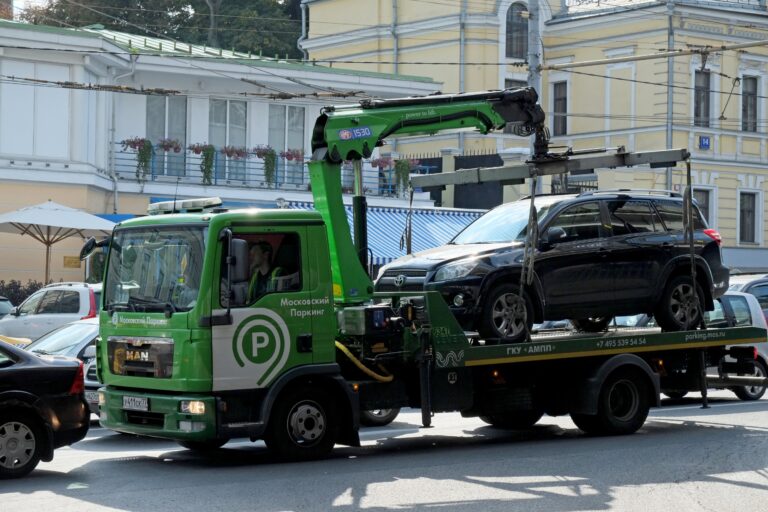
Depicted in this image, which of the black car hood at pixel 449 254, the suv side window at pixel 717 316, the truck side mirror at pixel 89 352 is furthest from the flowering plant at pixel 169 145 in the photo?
the black car hood at pixel 449 254

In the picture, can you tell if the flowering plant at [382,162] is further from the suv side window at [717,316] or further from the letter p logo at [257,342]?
the letter p logo at [257,342]

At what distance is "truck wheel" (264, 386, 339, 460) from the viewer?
43.4 feet

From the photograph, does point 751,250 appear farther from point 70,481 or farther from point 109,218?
point 70,481

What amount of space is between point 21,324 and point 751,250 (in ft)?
102

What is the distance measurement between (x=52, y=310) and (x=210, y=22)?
3534cm

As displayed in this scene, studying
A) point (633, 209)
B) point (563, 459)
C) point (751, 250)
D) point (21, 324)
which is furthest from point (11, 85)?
point (751, 250)

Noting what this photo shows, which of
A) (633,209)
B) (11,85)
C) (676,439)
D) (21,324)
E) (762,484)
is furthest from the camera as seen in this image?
(11,85)

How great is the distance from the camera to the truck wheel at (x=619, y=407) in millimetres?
15781

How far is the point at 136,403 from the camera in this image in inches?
518

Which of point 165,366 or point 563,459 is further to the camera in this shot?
point 563,459

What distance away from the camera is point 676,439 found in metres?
15.5

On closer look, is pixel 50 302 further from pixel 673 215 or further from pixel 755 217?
pixel 755 217

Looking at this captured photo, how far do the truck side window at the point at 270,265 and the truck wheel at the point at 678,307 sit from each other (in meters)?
5.51

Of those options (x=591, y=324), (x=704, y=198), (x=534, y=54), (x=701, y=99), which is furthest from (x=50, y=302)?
(x=704, y=198)
